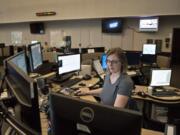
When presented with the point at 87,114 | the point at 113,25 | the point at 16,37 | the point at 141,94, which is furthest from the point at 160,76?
the point at 16,37

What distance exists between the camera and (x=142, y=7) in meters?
5.97

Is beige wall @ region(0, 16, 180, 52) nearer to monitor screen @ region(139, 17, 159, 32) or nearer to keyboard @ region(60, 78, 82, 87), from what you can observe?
monitor screen @ region(139, 17, 159, 32)

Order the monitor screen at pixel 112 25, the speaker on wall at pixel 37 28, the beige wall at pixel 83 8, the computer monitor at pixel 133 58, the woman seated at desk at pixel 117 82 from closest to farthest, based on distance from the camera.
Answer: the woman seated at desk at pixel 117 82
the computer monitor at pixel 133 58
the beige wall at pixel 83 8
the monitor screen at pixel 112 25
the speaker on wall at pixel 37 28

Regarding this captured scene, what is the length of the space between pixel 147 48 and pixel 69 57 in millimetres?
3183

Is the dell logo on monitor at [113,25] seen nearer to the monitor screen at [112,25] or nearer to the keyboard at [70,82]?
the monitor screen at [112,25]

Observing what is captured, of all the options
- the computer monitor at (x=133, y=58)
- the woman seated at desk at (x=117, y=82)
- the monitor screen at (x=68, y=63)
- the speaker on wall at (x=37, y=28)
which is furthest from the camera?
the speaker on wall at (x=37, y=28)

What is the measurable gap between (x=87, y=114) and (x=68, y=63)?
2554 millimetres

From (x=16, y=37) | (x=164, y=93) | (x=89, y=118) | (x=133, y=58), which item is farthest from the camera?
(x=16, y=37)

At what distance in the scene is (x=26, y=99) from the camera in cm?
98

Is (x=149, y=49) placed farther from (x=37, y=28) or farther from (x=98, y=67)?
(x=37, y=28)

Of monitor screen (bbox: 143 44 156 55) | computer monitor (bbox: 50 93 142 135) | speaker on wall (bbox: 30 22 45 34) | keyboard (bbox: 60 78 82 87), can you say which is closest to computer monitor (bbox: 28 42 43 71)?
keyboard (bbox: 60 78 82 87)

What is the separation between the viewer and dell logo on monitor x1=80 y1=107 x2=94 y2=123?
868 millimetres

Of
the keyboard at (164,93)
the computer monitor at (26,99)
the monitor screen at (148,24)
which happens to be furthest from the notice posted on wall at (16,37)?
the computer monitor at (26,99)

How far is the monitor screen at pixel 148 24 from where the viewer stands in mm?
6035
